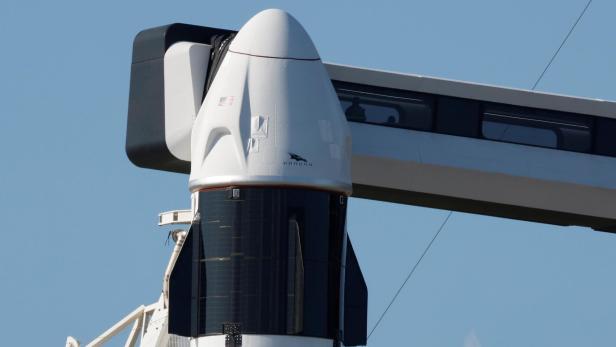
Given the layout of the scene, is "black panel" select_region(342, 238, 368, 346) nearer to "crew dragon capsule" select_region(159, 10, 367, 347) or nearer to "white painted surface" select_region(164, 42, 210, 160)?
"crew dragon capsule" select_region(159, 10, 367, 347)

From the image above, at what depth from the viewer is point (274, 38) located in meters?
45.1

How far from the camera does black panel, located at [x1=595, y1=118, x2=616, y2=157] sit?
49.4 meters

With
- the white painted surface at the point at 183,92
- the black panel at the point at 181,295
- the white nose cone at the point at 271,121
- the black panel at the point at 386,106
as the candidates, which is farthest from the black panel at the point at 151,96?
the black panel at the point at 181,295

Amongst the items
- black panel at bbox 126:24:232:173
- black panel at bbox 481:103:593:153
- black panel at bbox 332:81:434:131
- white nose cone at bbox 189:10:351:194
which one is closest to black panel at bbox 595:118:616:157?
black panel at bbox 481:103:593:153

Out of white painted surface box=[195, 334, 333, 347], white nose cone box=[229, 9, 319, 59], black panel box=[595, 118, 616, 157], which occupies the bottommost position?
white painted surface box=[195, 334, 333, 347]

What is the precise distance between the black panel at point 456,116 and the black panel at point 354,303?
187 inches

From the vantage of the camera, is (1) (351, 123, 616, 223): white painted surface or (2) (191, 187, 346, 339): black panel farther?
(1) (351, 123, 616, 223): white painted surface

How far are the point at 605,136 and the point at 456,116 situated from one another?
3.73 meters

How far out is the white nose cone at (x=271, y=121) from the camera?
43.6m

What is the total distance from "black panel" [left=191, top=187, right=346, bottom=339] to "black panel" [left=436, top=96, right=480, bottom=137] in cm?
525

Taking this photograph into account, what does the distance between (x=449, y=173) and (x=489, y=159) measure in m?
1.04

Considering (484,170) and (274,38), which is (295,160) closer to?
(274,38)

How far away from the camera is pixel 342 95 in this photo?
1868 inches

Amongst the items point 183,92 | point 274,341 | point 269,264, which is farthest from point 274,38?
point 274,341
